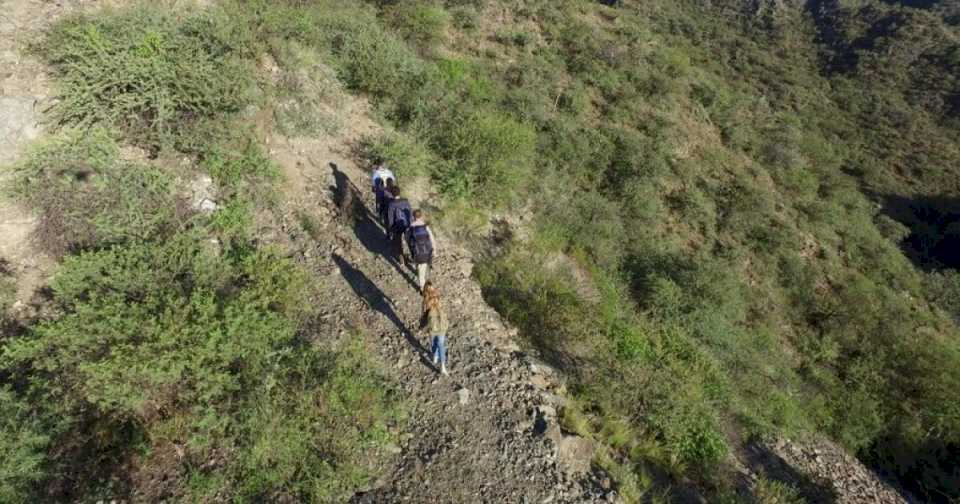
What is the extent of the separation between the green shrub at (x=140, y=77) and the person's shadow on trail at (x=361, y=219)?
242 centimetres

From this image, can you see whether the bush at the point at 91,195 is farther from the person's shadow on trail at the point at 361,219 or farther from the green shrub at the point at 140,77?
the person's shadow on trail at the point at 361,219

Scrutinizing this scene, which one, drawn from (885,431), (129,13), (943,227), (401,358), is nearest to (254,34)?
(129,13)

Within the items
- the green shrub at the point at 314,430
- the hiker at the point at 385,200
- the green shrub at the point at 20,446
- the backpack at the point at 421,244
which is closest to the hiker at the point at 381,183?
the hiker at the point at 385,200

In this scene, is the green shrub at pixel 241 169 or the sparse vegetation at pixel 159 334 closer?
the sparse vegetation at pixel 159 334

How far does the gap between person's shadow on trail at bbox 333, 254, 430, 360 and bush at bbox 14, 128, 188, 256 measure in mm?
2662

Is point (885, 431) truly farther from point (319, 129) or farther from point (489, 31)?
point (489, 31)

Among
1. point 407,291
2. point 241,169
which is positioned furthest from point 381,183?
point 241,169

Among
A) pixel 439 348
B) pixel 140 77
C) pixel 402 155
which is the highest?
pixel 140 77

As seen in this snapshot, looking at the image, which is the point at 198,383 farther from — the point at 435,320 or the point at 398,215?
the point at 398,215

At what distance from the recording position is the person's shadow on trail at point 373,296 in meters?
7.02

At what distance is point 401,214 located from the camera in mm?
7848

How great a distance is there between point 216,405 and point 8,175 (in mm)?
5840

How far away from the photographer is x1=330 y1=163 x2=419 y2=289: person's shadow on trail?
27.9ft

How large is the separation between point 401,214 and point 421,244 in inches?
38.7
